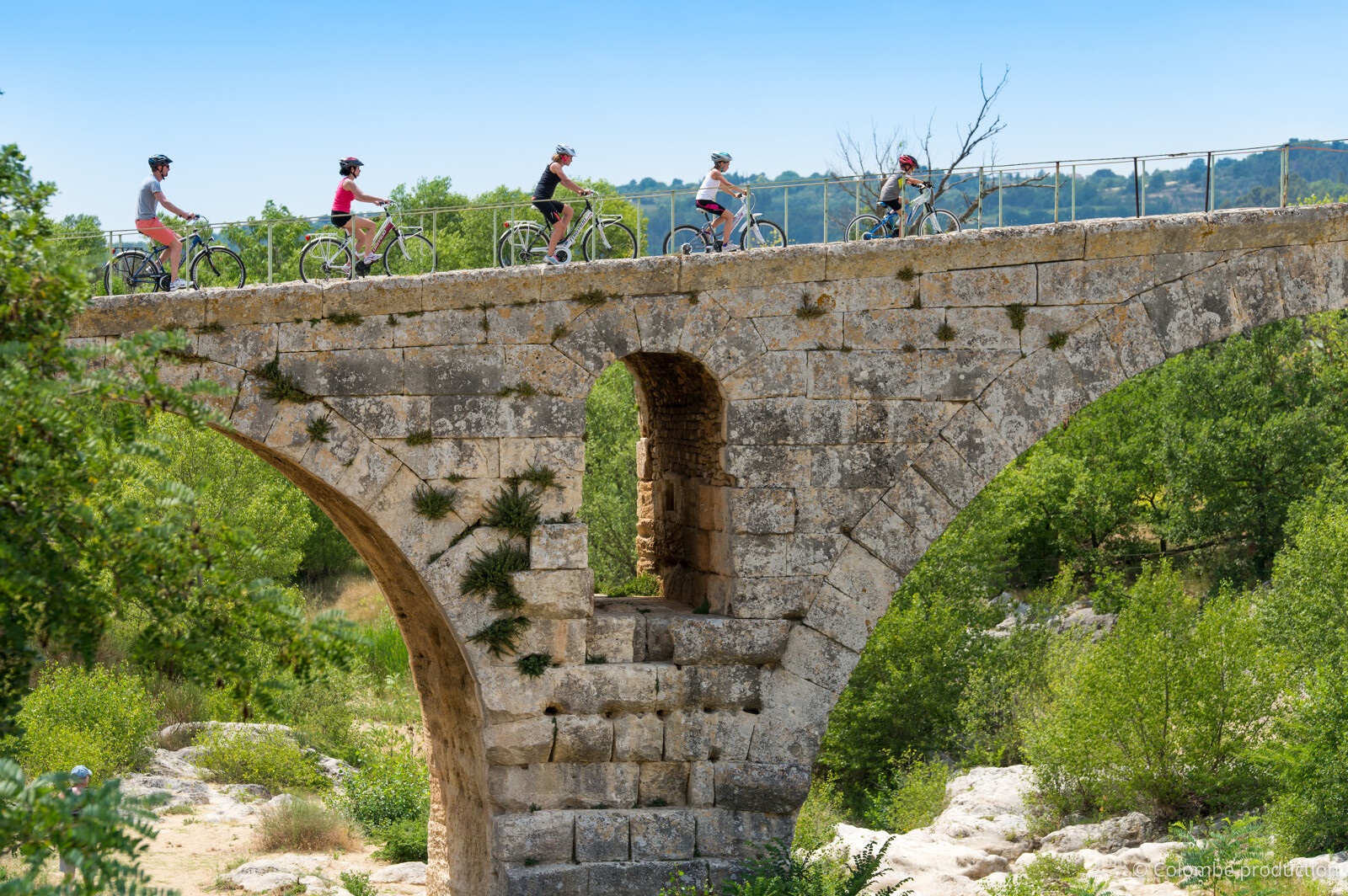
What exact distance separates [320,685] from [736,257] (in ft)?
45.8

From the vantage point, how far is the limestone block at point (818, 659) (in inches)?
416

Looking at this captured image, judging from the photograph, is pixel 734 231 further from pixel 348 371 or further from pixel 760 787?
pixel 760 787


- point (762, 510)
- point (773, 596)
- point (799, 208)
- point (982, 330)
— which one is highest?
point (799, 208)

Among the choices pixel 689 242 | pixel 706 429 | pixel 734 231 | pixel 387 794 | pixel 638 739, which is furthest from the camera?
pixel 387 794

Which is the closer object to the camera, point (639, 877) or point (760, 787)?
point (639, 877)

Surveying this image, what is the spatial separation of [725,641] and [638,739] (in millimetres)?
944

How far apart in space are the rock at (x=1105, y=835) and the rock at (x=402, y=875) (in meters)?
6.58

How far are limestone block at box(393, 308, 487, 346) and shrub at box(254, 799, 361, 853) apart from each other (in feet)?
27.0

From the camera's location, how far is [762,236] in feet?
40.3

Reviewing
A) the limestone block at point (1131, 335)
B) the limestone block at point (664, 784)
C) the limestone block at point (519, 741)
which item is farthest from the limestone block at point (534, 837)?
the limestone block at point (1131, 335)

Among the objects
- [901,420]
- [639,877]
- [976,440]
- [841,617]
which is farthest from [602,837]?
[976,440]

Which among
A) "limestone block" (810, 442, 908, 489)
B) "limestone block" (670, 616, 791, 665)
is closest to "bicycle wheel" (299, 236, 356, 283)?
"limestone block" (670, 616, 791, 665)

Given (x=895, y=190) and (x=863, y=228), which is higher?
(x=895, y=190)

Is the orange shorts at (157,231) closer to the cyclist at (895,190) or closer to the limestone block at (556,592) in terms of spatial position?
the limestone block at (556,592)
